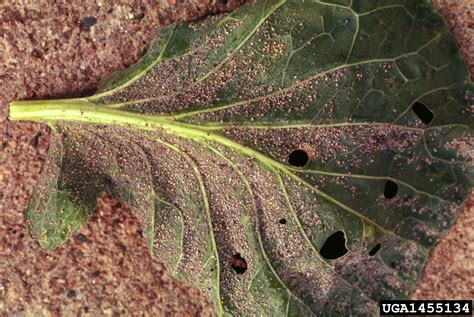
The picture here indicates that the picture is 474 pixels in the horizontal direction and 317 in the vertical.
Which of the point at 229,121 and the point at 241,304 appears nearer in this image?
the point at 229,121

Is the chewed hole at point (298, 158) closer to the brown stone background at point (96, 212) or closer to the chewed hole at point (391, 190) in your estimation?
the chewed hole at point (391, 190)

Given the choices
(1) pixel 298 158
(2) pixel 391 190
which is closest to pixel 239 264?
(1) pixel 298 158

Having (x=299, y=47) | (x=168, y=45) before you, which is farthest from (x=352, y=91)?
(x=168, y=45)

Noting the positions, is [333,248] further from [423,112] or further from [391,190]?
[423,112]

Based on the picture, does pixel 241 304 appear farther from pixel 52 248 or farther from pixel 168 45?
pixel 168 45

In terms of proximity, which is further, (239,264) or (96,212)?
(96,212)

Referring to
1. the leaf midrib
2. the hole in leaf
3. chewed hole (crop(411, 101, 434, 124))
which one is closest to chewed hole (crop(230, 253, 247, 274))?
the hole in leaf

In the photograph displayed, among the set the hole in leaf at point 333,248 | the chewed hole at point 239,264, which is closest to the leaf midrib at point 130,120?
the hole in leaf at point 333,248
